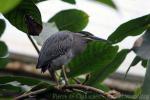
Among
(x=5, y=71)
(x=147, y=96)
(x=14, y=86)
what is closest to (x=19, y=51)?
(x=5, y=71)

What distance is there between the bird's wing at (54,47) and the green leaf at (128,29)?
0.54 feet

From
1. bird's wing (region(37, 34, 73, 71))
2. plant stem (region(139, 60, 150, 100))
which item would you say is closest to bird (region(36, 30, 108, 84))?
bird's wing (region(37, 34, 73, 71))

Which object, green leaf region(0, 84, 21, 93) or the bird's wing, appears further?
the bird's wing

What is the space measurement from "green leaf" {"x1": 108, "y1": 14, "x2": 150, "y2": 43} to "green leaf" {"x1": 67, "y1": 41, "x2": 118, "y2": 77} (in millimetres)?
73

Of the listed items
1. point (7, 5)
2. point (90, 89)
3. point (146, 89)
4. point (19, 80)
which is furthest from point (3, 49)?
point (7, 5)

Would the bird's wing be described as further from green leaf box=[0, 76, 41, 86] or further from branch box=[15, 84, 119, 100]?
branch box=[15, 84, 119, 100]

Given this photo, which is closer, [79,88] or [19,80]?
[79,88]

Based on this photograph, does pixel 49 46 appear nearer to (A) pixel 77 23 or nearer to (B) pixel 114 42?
(A) pixel 77 23

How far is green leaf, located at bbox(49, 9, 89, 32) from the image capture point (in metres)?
1.16

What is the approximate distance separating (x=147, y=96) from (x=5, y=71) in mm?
2648

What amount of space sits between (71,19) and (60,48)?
17 cm

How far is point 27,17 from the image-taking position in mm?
897

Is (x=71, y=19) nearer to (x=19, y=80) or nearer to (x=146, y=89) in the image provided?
(x=19, y=80)

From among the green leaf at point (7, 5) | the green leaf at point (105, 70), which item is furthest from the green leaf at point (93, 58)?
the green leaf at point (7, 5)
